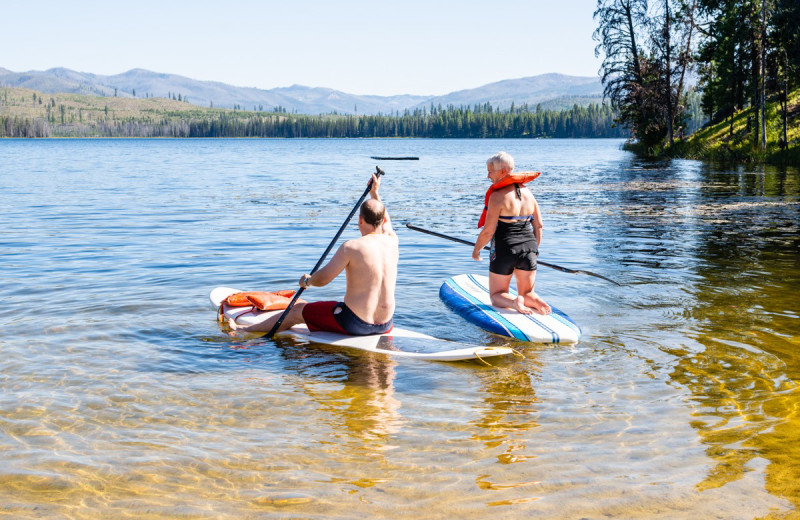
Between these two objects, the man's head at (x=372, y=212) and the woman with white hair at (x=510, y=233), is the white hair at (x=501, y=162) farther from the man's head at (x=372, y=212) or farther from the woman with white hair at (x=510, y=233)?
the man's head at (x=372, y=212)

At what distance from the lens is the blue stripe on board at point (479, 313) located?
9.24m

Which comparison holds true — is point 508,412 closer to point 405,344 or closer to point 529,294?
point 405,344

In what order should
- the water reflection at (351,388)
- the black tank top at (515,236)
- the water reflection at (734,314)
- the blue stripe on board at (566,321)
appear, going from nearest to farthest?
1. the water reflection at (734,314)
2. the water reflection at (351,388)
3. the blue stripe on board at (566,321)
4. the black tank top at (515,236)

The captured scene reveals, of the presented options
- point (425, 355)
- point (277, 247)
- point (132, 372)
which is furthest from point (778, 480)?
point (277, 247)

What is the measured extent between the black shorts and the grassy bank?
3217 centimetres

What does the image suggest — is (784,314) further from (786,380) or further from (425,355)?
(425,355)

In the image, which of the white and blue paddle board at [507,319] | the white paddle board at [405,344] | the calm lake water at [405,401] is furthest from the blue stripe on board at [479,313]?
the white paddle board at [405,344]

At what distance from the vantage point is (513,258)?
9.72m

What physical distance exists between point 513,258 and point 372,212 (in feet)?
8.39

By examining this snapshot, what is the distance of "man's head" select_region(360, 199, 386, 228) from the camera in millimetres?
8023

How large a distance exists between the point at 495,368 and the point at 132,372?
13.3 feet

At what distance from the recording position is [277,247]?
17.5m

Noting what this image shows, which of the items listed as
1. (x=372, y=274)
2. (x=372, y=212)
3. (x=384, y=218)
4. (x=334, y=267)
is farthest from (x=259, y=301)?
(x=372, y=212)

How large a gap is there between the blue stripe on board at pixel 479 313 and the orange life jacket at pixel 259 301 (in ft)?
7.71
